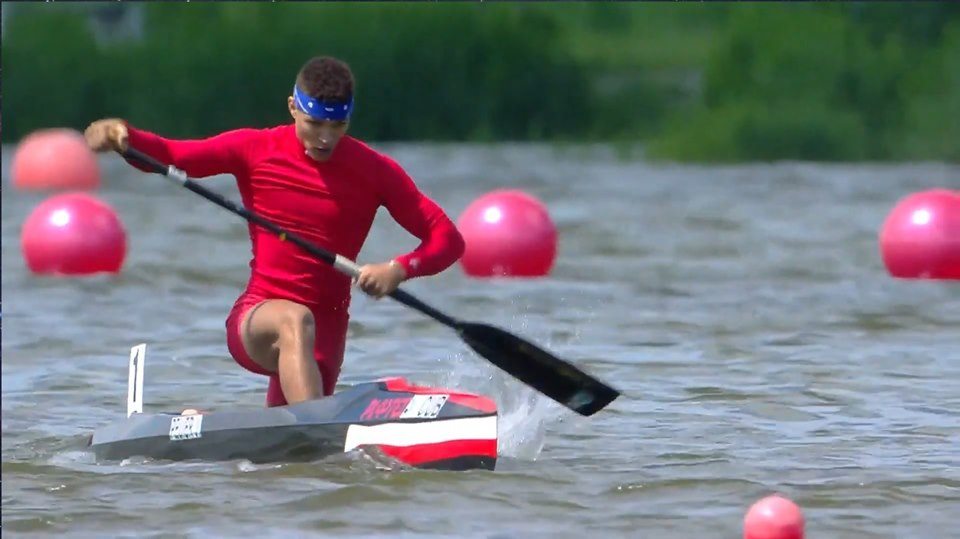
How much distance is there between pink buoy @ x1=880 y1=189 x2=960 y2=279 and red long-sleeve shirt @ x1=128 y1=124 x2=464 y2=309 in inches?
265

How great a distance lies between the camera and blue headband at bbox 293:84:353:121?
320 inches

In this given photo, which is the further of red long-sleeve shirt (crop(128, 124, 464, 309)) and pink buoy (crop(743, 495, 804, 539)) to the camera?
red long-sleeve shirt (crop(128, 124, 464, 309))

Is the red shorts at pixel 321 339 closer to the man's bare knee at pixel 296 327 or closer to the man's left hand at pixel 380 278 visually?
the man's bare knee at pixel 296 327

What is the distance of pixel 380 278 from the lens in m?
8.15

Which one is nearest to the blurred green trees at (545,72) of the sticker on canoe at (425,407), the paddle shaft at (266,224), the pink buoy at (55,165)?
the pink buoy at (55,165)

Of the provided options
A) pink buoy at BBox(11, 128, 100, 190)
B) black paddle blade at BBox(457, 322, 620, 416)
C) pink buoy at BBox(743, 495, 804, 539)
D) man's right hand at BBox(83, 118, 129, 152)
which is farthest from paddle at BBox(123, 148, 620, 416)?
pink buoy at BBox(11, 128, 100, 190)

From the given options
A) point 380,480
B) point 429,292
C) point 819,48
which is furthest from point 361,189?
point 819,48

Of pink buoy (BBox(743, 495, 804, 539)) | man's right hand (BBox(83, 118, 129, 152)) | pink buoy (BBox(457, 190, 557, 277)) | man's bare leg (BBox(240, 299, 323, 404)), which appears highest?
pink buoy (BBox(457, 190, 557, 277))

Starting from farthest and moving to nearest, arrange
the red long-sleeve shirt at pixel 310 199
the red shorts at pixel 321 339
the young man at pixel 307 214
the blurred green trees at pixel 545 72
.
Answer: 1. the blurred green trees at pixel 545 72
2. the red shorts at pixel 321 339
3. the red long-sleeve shirt at pixel 310 199
4. the young man at pixel 307 214

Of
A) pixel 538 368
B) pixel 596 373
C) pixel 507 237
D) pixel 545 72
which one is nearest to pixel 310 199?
pixel 538 368

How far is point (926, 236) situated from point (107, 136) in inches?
304

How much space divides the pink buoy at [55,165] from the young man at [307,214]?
1551 cm

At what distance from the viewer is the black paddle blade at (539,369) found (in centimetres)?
881

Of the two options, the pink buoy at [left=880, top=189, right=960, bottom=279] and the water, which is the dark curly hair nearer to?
the water
